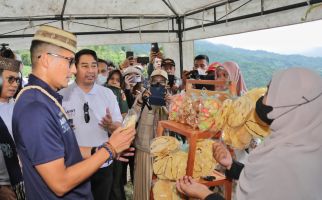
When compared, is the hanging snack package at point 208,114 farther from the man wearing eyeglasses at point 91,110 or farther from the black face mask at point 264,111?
the man wearing eyeglasses at point 91,110

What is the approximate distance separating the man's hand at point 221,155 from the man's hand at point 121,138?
68cm

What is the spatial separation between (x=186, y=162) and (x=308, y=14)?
3340mm

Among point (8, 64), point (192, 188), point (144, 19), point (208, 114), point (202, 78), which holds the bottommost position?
point (192, 188)

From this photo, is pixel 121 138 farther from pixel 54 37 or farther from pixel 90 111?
pixel 90 111

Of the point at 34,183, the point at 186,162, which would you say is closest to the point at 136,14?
the point at 186,162

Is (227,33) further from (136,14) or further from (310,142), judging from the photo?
(310,142)

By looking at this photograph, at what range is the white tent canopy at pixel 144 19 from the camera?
5.30m

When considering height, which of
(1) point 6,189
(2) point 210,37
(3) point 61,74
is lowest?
(1) point 6,189

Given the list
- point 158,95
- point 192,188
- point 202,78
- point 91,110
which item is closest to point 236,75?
point 202,78

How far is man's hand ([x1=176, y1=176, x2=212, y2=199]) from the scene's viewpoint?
178 centimetres

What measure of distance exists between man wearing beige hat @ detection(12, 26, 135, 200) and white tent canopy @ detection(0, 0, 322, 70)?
13.1 feet

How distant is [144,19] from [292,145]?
5.98 metres

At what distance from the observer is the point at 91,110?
3.12 metres

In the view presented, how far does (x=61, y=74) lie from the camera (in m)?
1.67
